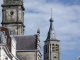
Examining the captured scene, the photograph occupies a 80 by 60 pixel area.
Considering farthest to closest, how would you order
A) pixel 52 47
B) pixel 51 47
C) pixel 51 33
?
1. pixel 52 47
2. pixel 51 47
3. pixel 51 33

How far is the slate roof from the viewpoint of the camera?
11250 centimetres

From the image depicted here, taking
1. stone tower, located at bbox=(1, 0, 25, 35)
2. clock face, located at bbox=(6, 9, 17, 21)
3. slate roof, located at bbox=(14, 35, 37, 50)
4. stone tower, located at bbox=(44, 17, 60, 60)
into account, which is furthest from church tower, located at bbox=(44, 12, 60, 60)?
slate roof, located at bbox=(14, 35, 37, 50)

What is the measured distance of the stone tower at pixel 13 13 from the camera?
4825 inches

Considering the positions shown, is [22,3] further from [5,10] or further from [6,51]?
[6,51]

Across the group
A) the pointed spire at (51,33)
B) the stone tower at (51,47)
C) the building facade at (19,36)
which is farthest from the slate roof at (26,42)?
the stone tower at (51,47)

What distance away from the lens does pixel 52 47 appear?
170m

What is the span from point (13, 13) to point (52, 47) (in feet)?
160

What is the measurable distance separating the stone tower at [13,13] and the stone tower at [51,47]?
1724 inches

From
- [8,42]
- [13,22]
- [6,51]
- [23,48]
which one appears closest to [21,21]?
[13,22]

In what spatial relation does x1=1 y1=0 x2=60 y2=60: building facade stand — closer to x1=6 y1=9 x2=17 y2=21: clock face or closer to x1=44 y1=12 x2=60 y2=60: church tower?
x1=6 y1=9 x2=17 y2=21: clock face

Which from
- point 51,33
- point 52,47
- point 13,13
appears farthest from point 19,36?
point 52,47

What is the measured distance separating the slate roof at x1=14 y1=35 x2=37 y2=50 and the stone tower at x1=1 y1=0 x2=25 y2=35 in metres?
8.50

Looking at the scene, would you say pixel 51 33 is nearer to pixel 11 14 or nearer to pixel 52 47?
pixel 52 47

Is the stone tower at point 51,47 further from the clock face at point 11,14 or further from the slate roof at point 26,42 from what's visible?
the slate roof at point 26,42
